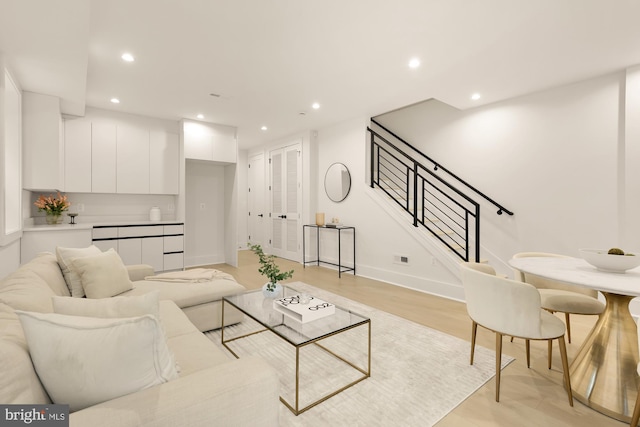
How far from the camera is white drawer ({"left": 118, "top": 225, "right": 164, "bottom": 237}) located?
4.41m

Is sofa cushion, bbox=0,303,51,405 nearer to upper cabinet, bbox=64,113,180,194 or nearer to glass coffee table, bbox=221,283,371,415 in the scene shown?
glass coffee table, bbox=221,283,371,415

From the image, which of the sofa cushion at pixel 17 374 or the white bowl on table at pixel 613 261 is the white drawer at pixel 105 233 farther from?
the white bowl on table at pixel 613 261

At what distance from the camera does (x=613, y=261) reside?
5.86ft

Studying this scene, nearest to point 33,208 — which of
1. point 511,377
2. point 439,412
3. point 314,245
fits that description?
point 314,245

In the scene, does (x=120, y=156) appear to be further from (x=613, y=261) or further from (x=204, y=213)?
(x=613, y=261)

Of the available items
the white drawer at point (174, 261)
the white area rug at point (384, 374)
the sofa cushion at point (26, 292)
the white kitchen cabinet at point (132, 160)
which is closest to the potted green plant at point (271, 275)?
the white area rug at point (384, 374)

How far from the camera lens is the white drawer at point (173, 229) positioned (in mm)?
4809

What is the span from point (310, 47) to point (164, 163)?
3.50 metres

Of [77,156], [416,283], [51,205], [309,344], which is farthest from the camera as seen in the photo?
[77,156]

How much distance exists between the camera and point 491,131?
13.9 feet

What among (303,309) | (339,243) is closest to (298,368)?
(303,309)

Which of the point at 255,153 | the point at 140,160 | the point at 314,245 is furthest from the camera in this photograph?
the point at 255,153

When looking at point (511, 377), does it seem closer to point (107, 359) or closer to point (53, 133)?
point (107, 359)

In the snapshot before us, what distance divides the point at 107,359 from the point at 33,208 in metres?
4.69
